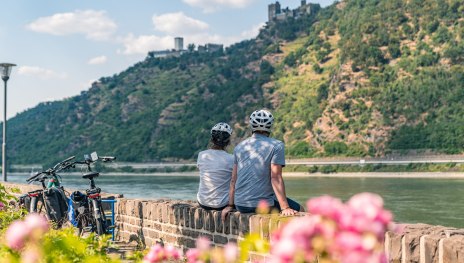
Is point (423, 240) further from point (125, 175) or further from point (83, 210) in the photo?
point (125, 175)

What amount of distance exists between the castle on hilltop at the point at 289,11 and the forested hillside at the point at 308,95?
32.7 feet

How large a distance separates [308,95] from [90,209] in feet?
323

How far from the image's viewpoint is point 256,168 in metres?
5.55

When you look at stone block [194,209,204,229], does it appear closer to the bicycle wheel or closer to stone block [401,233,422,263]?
the bicycle wheel

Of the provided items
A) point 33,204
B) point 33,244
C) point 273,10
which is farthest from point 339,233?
point 273,10

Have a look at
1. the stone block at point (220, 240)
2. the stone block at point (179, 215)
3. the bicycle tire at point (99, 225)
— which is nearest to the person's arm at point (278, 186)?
the stone block at point (220, 240)

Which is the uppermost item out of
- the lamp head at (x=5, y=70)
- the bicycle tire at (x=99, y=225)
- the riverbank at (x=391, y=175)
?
the lamp head at (x=5, y=70)

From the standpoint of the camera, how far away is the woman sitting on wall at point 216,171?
612cm

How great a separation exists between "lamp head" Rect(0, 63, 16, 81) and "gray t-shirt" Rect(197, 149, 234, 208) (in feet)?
45.1

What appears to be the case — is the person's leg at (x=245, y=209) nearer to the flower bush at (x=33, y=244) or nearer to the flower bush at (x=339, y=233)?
the flower bush at (x=33, y=244)

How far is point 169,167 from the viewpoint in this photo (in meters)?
95.8

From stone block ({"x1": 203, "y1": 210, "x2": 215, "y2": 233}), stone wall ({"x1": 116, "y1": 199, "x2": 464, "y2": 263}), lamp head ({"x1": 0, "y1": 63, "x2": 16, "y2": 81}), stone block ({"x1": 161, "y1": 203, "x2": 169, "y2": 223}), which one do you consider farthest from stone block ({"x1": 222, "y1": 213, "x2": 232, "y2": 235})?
lamp head ({"x1": 0, "y1": 63, "x2": 16, "y2": 81})

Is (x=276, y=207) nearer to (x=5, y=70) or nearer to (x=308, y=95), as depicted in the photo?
(x=5, y=70)

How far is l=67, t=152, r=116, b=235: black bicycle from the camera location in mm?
7199
